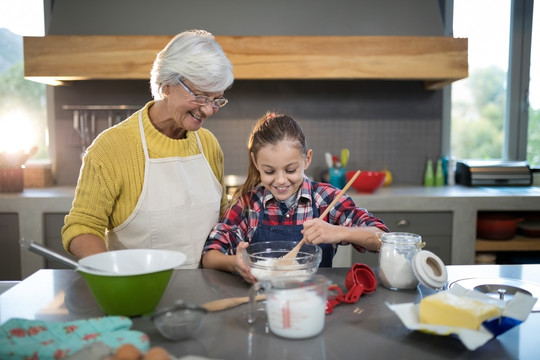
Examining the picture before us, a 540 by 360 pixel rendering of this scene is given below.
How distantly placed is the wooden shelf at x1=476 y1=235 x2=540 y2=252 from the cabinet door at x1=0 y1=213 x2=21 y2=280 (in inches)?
109

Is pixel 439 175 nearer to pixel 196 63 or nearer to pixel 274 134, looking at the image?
pixel 274 134

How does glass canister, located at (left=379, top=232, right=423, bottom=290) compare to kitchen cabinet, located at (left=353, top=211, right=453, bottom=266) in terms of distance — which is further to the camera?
kitchen cabinet, located at (left=353, top=211, right=453, bottom=266)

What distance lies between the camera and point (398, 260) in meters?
1.26

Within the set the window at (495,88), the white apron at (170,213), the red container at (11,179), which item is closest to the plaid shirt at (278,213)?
the white apron at (170,213)

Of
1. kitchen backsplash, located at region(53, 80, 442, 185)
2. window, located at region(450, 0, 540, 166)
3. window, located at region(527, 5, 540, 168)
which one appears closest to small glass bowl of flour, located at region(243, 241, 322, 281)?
kitchen backsplash, located at region(53, 80, 442, 185)

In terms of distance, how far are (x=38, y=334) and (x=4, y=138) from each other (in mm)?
3171

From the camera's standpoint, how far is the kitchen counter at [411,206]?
9.56 ft

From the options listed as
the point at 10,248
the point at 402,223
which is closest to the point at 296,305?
the point at 402,223

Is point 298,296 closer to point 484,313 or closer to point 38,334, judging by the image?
point 484,313

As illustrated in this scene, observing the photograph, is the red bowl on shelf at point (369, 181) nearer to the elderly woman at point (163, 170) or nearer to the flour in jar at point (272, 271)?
the elderly woman at point (163, 170)

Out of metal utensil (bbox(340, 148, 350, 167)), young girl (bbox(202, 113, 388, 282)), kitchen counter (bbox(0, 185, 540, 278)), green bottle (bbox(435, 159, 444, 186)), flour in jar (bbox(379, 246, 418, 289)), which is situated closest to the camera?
flour in jar (bbox(379, 246, 418, 289))

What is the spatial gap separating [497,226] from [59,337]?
275cm

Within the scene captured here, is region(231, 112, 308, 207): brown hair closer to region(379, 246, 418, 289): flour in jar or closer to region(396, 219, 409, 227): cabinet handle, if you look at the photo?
region(379, 246, 418, 289): flour in jar

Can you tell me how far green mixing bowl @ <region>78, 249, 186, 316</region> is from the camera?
3.37 feet
